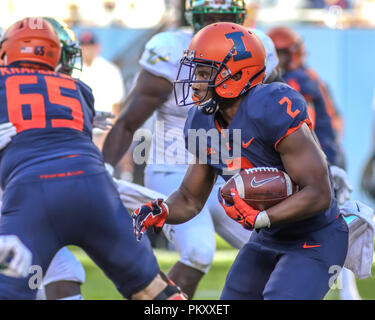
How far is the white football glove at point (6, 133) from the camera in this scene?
3.59 meters

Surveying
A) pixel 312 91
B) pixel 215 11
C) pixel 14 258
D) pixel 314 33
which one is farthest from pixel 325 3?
pixel 14 258

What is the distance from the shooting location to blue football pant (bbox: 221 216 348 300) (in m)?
3.15

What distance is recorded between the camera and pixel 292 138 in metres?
3.10

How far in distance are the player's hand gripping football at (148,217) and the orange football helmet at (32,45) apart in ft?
3.33

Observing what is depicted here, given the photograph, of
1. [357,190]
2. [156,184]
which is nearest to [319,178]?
[156,184]

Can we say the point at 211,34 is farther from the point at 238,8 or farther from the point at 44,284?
the point at 44,284

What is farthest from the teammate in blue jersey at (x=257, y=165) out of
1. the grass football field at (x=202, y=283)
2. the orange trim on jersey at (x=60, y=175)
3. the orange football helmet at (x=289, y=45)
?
the orange football helmet at (x=289, y=45)

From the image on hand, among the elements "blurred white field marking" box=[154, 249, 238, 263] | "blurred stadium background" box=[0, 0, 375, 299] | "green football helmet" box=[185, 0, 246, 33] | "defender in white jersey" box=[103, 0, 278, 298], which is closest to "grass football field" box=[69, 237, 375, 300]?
"blurred white field marking" box=[154, 249, 238, 263]

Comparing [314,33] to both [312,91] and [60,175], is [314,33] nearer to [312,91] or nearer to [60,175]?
[312,91]

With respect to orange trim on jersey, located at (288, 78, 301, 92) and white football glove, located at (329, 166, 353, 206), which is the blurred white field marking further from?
white football glove, located at (329, 166, 353, 206)

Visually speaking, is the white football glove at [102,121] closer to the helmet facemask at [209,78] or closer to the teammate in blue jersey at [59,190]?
the teammate in blue jersey at [59,190]

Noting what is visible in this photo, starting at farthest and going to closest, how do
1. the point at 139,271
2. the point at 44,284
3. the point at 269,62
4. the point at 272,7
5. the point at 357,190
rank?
the point at 272,7 < the point at 357,190 < the point at 269,62 < the point at 44,284 < the point at 139,271

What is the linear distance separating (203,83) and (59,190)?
77 centimetres

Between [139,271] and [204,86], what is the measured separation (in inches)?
34.3
